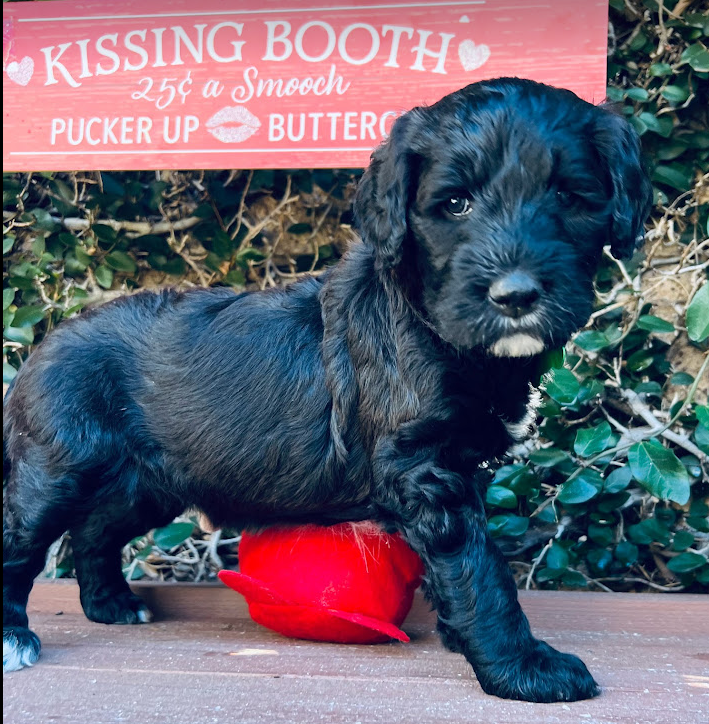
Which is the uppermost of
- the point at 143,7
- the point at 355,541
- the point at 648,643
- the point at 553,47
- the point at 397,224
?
the point at 143,7

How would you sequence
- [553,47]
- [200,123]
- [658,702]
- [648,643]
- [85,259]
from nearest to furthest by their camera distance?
[658,702] → [648,643] → [553,47] → [200,123] → [85,259]

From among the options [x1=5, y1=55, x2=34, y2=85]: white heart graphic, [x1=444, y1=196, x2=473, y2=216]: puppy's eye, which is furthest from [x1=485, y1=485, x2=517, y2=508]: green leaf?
[x1=5, y1=55, x2=34, y2=85]: white heart graphic

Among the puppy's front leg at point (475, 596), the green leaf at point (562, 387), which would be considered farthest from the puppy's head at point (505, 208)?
the green leaf at point (562, 387)

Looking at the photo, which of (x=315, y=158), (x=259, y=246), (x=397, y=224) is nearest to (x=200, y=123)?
(x=315, y=158)

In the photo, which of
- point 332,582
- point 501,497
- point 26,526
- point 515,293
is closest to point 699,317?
point 501,497

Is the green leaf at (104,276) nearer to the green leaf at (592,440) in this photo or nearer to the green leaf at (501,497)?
the green leaf at (501,497)

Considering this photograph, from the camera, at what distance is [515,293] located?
1.55 meters

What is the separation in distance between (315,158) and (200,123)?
1.19 feet

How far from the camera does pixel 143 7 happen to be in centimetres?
258

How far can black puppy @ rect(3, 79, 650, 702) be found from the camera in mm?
1685

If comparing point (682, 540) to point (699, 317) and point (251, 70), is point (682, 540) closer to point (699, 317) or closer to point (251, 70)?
point (699, 317)

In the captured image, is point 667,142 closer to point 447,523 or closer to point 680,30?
point 680,30

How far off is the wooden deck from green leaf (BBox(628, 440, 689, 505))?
0.30 meters

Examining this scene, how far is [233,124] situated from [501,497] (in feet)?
4.57
